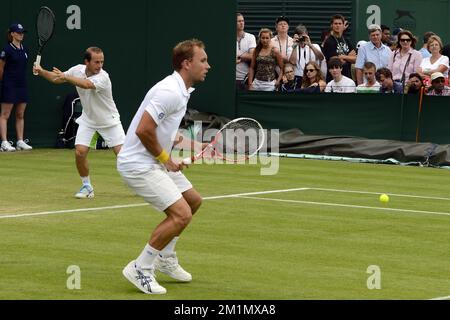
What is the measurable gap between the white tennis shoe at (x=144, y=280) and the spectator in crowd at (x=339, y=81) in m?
13.9

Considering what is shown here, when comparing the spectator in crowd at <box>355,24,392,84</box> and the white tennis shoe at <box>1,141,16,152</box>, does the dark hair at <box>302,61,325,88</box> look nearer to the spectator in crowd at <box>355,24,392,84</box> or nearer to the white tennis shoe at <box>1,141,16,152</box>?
the spectator in crowd at <box>355,24,392,84</box>

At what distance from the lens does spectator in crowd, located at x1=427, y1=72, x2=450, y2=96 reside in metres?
22.0

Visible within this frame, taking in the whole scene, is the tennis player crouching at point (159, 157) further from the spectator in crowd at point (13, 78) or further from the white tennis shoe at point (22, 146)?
the white tennis shoe at point (22, 146)

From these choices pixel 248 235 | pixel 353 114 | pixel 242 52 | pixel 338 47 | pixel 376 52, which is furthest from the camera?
pixel 242 52

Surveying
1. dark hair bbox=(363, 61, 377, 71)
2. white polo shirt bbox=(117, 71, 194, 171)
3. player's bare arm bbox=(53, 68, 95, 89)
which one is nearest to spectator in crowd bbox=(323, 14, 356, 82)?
dark hair bbox=(363, 61, 377, 71)

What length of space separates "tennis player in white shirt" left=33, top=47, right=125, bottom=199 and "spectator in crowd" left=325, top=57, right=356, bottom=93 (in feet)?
25.0

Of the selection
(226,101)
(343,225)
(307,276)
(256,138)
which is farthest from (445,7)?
(307,276)

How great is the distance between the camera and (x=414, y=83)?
874 inches

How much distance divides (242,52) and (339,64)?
122 inches

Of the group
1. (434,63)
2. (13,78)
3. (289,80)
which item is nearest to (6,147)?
(13,78)

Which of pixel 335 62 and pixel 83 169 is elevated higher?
pixel 335 62

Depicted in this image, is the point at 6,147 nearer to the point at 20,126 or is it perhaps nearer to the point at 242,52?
the point at 20,126

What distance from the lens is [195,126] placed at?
23859mm
